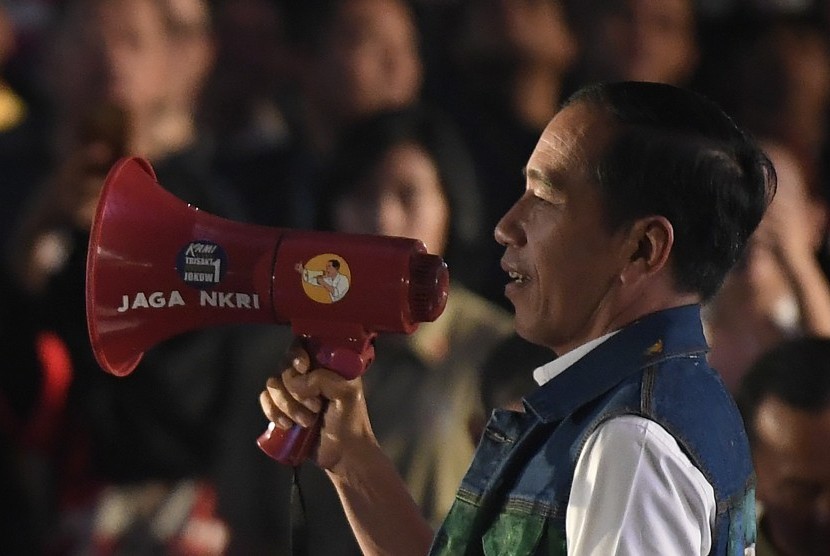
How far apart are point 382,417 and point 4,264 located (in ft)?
2.68

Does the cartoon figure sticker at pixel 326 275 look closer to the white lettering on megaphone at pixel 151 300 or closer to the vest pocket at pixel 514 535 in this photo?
the white lettering on megaphone at pixel 151 300

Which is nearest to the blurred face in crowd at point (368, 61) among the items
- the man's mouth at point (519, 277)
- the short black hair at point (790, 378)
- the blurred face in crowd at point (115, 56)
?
the blurred face in crowd at point (115, 56)

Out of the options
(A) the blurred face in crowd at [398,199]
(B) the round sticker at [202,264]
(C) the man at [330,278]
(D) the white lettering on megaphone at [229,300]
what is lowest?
(A) the blurred face in crowd at [398,199]

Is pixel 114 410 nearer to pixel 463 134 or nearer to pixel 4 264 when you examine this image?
pixel 4 264

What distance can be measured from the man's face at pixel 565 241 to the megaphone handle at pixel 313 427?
244 millimetres

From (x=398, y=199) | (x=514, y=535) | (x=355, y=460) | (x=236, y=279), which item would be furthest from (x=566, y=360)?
(x=398, y=199)

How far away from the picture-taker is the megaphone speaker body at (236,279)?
1263 mm

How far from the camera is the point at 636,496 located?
88 cm

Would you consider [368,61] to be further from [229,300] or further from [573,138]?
[573,138]

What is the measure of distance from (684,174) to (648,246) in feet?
0.24

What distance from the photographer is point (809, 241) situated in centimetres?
226

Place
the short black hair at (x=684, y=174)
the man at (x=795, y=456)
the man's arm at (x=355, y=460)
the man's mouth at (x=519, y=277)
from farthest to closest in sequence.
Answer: the man at (x=795, y=456) → the man's arm at (x=355, y=460) → the man's mouth at (x=519, y=277) → the short black hair at (x=684, y=174)

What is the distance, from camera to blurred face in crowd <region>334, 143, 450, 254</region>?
2283 mm

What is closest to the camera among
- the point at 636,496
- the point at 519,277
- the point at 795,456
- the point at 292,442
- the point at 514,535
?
the point at 636,496
